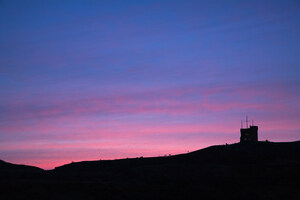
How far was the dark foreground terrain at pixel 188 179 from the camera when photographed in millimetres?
42031

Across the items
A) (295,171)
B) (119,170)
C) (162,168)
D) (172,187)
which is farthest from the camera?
(119,170)

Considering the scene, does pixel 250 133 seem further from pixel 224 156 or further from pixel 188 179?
pixel 188 179

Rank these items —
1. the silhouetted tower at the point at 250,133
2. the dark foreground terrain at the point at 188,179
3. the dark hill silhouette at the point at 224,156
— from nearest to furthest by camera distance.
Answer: the dark foreground terrain at the point at 188,179, the dark hill silhouette at the point at 224,156, the silhouetted tower at the point at 250,133

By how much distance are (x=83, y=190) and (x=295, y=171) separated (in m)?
29.7

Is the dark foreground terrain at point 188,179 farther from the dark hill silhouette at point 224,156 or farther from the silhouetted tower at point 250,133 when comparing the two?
the silhouetted tower at point 250,133

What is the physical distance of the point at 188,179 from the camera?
5069cm

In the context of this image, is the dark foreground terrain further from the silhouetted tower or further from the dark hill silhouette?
the silhouetted tower

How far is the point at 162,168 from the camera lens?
2208 inches

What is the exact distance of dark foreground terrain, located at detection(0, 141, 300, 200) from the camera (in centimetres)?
4203

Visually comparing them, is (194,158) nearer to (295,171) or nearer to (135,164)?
(135,164)

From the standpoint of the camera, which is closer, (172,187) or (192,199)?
(192,199)

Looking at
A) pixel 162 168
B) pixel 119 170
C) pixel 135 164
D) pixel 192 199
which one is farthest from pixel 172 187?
pixel 135 164

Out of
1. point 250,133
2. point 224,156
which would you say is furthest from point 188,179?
point 250,133

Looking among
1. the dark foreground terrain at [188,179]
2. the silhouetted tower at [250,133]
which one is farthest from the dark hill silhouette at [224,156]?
the silhouetted tower at [250,133]
